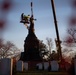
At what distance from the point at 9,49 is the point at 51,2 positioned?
4777 centimetres

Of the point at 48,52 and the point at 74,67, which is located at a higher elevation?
the point at 48,52

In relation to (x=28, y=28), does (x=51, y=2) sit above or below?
below

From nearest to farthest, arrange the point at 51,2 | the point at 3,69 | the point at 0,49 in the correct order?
the point at 3,69
the point at 51,2
the point at 0,49

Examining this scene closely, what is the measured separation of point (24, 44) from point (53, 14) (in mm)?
43291

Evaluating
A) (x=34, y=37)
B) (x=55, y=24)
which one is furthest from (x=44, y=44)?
(x=55, y=24)

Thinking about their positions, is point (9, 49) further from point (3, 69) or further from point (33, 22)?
point (3, 69)

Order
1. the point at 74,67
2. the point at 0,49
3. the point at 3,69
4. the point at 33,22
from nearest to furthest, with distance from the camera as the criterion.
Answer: the point at 3,69
the point at 74,67
the point at 0,49
the point at 33,22

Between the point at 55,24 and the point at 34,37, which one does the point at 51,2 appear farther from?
the point at 34,37

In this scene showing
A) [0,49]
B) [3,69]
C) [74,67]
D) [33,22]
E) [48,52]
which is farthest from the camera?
[48,52]

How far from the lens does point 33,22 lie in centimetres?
7075

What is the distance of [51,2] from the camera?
26.3 m

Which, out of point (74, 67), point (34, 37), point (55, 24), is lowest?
point (74, 67)

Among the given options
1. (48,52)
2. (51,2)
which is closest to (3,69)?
(51,2)

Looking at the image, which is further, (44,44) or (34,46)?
(44,44)
